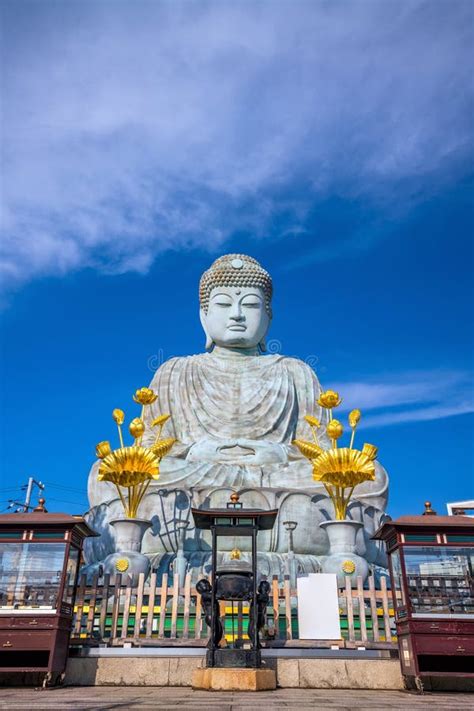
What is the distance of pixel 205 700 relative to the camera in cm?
404

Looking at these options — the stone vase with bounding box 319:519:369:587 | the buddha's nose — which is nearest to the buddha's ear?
the buddha's nose

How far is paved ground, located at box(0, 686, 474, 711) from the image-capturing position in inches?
141

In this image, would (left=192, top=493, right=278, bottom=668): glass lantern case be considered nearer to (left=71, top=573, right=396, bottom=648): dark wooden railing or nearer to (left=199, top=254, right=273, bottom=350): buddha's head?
(left=71, top=573, right=396, bottom=648): dark wooden railing

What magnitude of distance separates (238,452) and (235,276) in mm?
4857

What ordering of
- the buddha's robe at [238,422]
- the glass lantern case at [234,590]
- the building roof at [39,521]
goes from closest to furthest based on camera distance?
1. the glass lantern case at [234,590]
2. the building roof at [39,521]
3. the buddha's robe at [238,422]

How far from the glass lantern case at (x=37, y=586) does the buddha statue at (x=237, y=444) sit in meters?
3.40

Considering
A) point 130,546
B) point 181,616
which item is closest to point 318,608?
point 181,616

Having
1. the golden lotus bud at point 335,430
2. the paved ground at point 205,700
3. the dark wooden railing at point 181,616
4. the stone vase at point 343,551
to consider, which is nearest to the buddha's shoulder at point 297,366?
the golden lotus bud at point 335,430

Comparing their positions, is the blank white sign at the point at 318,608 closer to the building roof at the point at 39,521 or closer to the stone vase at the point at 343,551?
the stone vase at the point at 343,551

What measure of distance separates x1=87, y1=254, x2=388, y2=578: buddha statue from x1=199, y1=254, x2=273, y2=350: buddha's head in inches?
1.0

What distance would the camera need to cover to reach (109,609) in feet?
21.6

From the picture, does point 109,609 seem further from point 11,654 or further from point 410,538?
point 410,538

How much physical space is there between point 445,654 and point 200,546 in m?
5.23

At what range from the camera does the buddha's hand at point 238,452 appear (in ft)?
37.0
